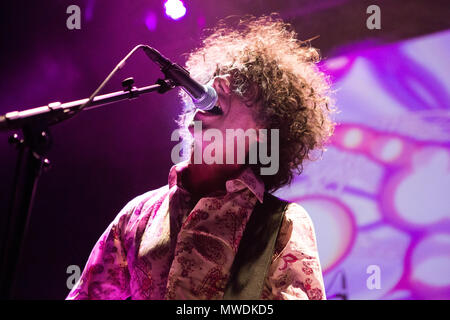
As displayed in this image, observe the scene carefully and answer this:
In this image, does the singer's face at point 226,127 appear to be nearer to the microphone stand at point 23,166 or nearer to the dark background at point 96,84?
the microphone stand at point 23,166

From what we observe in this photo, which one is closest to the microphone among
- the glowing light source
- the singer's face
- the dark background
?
the singer's face

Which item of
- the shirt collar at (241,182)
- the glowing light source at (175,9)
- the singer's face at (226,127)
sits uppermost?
the glowing light source at (175,9)

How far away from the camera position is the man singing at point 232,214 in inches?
51.5

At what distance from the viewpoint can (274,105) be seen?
1756 millimetres

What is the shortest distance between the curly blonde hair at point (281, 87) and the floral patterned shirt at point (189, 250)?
33 cm

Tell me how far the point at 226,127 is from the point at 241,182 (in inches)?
9.4

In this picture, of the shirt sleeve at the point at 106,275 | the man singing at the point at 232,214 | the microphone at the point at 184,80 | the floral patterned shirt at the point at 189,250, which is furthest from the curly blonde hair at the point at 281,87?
the shirt sleeve at the point at 106,275

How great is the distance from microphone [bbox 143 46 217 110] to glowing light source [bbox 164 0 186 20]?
1.92m

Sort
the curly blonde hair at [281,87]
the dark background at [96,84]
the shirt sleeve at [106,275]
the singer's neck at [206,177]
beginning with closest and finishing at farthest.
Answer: the shirt sleeve at [106,275]
the singer's neck at [206,177]
the curly blonde hair at [281,87]
the dark background at [96,84]

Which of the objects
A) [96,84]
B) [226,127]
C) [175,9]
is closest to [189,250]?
[226,127]

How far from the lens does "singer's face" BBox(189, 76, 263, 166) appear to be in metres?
1.57

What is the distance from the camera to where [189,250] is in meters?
1.35

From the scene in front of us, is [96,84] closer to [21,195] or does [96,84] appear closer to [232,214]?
[232,214]
